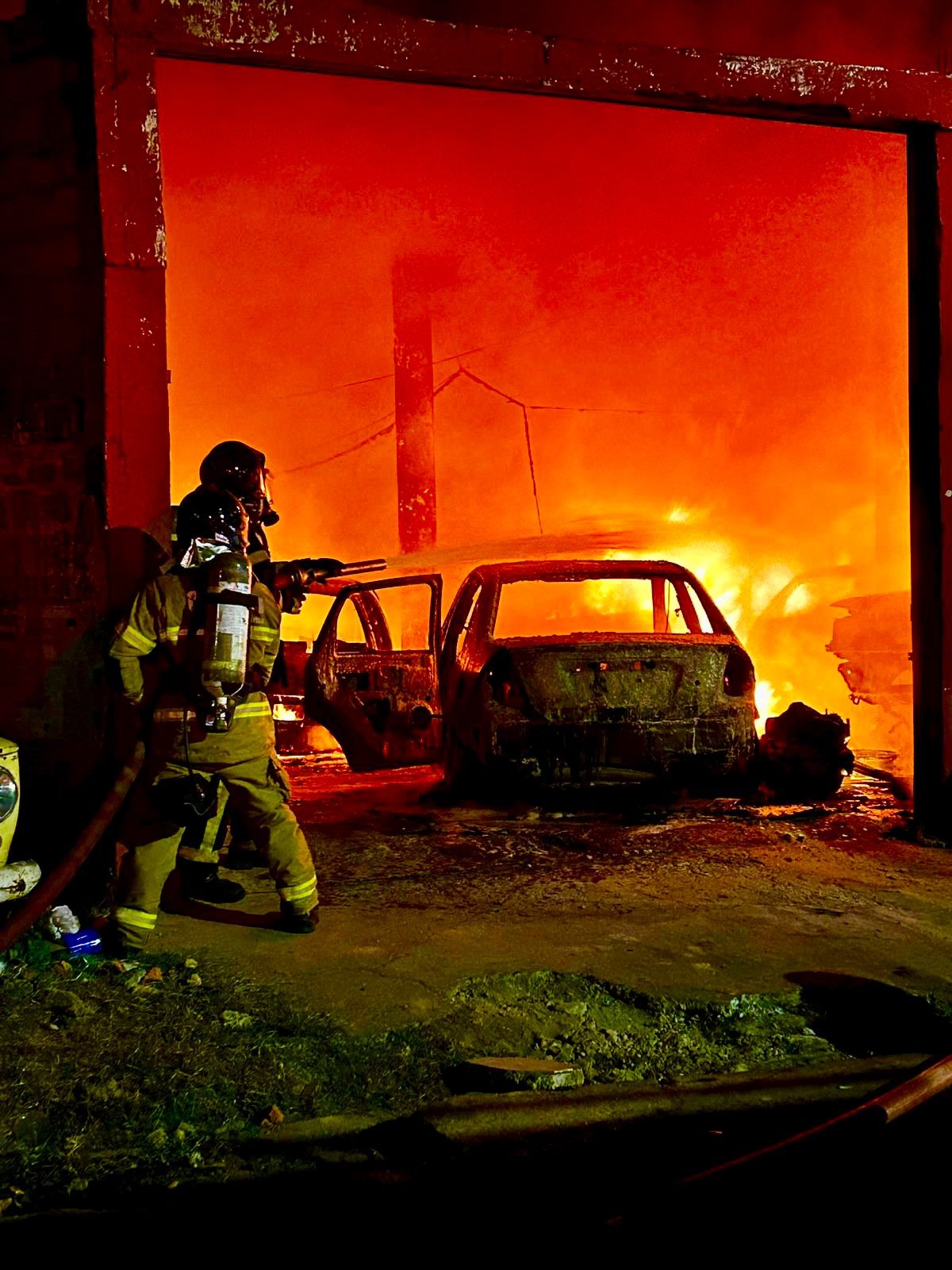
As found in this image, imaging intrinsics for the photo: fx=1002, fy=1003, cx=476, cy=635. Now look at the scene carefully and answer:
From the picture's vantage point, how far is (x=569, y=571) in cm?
675

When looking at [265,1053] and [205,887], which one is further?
[205,887]

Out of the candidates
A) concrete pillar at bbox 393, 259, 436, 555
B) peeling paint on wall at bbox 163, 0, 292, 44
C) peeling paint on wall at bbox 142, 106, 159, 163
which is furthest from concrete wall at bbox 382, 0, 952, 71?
concrete pillar at bbox 393, 259, 436, 555

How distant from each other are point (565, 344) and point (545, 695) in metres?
10.4

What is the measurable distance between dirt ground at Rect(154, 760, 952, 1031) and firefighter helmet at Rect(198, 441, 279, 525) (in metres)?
1.76

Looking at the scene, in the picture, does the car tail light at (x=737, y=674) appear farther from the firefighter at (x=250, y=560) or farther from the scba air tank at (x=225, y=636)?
the scba air tank at (x=225, y=636)

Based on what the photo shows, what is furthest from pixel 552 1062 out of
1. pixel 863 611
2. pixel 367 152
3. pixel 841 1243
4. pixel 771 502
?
pixel 771 502

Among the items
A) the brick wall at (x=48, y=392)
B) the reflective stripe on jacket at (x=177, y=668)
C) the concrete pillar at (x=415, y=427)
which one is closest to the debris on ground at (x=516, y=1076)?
the reflective stripe on jacket at (x=177, y=668)

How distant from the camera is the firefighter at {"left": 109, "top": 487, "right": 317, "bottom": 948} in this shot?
12.0 ft

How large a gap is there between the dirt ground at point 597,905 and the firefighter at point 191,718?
34 centimetres

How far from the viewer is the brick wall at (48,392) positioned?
4234 mm

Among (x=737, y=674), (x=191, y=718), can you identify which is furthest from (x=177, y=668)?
(x=737, y=674)

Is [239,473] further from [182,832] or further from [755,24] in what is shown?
[755,24]

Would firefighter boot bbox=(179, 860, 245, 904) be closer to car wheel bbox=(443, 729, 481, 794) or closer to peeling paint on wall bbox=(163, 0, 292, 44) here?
car wheel bbox=(443, 729, 481, 794)

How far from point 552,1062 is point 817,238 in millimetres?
13722
